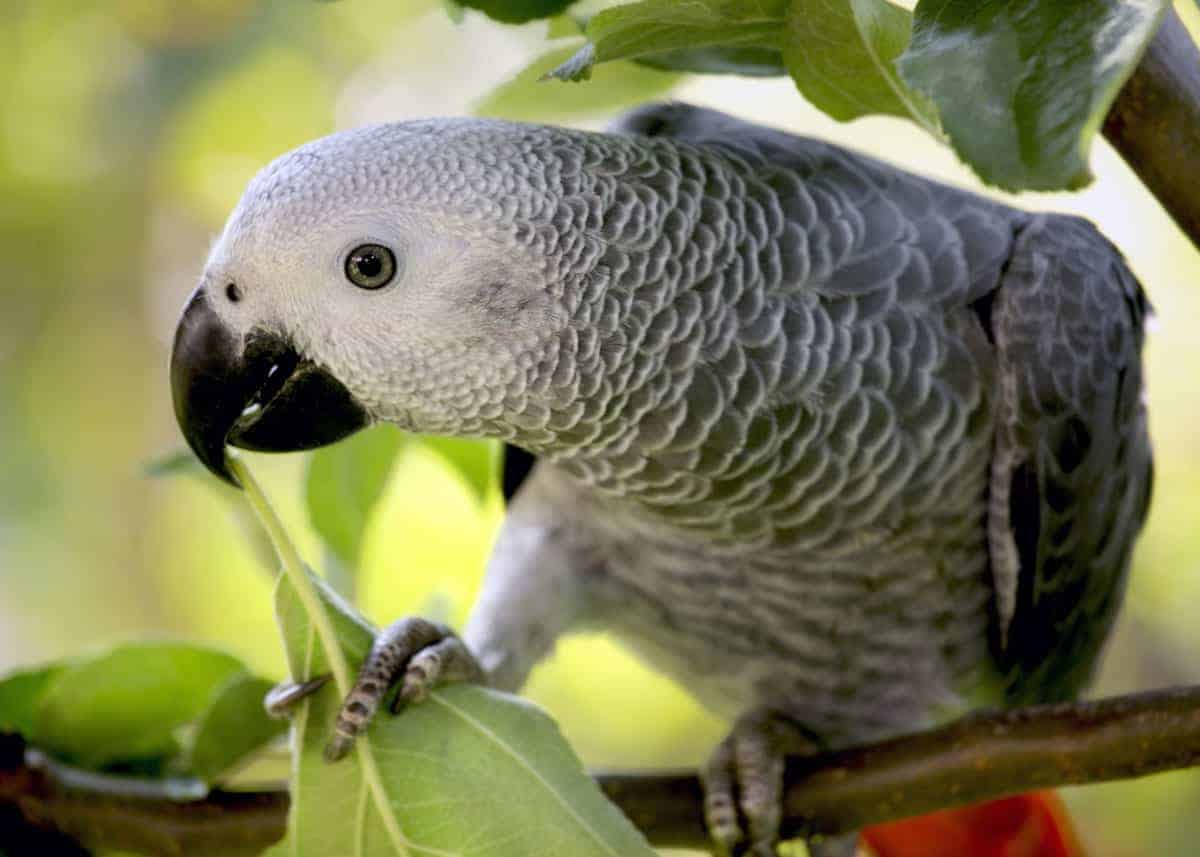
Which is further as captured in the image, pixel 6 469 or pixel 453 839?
pixel 6 469

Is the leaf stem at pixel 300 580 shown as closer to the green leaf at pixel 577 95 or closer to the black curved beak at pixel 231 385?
the black curved beak at pixel 231 385

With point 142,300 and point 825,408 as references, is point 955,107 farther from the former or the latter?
point 142,300

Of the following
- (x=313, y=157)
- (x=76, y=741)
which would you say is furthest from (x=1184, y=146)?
(x=76, y=741)

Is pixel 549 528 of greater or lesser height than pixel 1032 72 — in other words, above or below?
below

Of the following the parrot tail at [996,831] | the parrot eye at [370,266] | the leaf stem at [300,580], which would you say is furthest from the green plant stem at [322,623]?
the parrot tail at [996,831]

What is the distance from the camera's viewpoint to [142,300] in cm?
220

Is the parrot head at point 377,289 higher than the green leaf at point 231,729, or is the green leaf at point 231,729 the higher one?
the parrot head at point 377,289

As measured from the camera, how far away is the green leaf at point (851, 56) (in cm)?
64

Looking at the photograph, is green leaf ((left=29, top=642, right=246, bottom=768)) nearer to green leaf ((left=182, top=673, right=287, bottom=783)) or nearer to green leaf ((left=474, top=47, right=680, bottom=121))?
green leaf ((left=182, top=673, right=287, bottom=783))

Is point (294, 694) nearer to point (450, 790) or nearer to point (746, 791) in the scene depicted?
point (450, 790)

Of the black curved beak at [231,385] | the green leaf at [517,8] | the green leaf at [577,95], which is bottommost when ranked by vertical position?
the black curved beak at [231,385]

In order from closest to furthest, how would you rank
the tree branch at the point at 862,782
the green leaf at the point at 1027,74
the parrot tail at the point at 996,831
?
the green leaf at the point at 1027,74
the tree branch at the point at 862,782
the parrot tail at the point at 996,831

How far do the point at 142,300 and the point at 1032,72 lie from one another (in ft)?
6.38

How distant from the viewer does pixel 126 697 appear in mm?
1004
